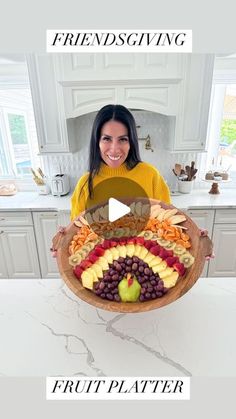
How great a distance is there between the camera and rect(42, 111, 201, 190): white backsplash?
2412 mm

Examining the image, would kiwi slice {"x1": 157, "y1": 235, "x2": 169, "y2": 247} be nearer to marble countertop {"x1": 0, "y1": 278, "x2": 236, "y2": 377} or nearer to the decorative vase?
marble countertop {"x1": 0, "y1": 278, "x2": 236, "y2": 377}

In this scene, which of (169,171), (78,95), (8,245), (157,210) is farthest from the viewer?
(169,171)

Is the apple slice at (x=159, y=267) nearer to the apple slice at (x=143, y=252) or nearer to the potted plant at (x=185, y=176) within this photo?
the apple slice at (x=143, y=252)

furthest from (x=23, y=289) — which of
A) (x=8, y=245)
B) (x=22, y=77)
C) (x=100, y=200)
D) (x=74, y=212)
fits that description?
(x=22, y=77)

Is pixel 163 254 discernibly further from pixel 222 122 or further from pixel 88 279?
pixel 222 122

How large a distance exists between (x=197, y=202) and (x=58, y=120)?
145 centimetres

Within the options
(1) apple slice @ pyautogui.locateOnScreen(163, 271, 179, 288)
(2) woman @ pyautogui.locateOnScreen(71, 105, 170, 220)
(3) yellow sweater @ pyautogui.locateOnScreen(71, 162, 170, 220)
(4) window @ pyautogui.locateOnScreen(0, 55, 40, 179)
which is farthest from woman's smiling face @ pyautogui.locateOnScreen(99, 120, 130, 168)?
(4) window @ pyautogui.locateOnScreen(0, 55, 40, 179)

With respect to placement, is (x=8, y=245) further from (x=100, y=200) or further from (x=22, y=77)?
(x=22, y=77)

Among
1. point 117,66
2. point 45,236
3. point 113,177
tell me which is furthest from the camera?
point 45,236

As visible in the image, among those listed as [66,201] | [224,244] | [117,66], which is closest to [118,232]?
[66,201]

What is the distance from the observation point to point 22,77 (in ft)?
7.77

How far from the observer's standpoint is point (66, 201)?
2346mm

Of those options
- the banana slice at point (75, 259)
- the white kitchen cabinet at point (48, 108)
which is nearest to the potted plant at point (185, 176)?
the white kitchen cabinet at point (48, 108)

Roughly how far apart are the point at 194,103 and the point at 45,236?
179 cm
